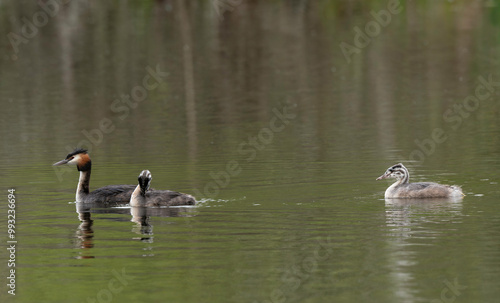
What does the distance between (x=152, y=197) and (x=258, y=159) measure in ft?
13.2

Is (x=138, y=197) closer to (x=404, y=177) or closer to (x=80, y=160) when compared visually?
(x=80, y=160)

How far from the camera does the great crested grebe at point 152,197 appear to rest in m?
14.8

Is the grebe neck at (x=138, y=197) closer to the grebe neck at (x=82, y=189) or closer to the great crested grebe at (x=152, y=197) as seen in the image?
the great crested grebe at (x=152, y=197)

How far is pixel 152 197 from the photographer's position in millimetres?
14953

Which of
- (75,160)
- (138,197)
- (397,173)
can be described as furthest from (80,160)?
(397,173)

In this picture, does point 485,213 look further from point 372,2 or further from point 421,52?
point 372,2

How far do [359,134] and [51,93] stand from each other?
12.3 metres

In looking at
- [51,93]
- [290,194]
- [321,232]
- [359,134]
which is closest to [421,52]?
[51,93]

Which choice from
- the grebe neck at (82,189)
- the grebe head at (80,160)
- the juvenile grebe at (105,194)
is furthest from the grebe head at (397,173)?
the grebe head at (80,160)

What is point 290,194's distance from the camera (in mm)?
15125

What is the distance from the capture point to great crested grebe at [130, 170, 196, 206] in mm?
14773

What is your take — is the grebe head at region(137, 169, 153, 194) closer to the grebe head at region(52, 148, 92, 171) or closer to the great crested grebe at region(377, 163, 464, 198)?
the grebe head at region(52, 148, 92, 171)

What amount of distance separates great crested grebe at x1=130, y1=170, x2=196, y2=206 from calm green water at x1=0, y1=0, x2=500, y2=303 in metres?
0.21

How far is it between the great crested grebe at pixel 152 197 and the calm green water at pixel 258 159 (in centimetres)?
21
